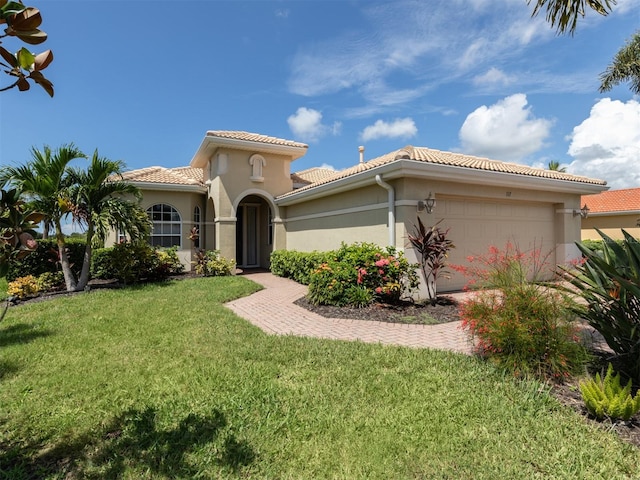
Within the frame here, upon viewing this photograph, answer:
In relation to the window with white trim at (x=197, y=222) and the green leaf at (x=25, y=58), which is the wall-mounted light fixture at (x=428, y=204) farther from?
the window with white trim at (x=197, y=222)

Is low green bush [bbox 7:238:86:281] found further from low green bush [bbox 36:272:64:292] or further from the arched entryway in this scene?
the arched entryway

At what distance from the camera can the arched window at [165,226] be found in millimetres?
15922

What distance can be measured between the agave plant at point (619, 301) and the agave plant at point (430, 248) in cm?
414

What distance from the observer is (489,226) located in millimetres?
11031

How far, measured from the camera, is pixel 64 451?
3074 millimetres

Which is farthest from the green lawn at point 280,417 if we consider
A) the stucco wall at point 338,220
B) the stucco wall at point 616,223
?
the stucco wall at point 616,223

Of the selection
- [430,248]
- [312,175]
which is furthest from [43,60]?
[312,175]

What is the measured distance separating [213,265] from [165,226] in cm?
Answer: 402

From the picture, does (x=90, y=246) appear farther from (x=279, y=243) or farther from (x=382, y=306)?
(x=382, y=306)

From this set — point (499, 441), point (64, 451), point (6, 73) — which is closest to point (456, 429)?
point (499, 441)

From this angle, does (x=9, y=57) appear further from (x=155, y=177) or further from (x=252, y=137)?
(x=155, y=177)

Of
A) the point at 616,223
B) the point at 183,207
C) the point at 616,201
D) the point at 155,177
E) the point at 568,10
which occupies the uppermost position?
the point at 568,10

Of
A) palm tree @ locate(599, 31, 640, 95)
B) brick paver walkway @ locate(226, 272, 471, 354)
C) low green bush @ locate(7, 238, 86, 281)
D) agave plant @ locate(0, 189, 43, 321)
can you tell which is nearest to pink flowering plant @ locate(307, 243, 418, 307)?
brick paver walkway @ locate(226, 272, 471, 354)

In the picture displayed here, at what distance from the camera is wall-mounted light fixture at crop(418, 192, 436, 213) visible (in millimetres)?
9195
